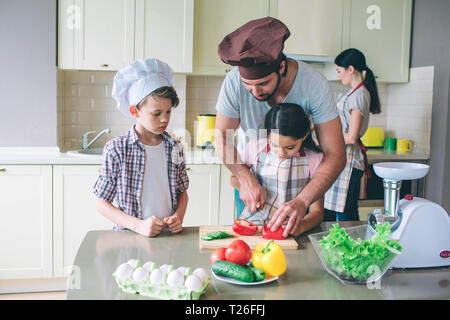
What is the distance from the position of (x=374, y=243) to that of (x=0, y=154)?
270 cm

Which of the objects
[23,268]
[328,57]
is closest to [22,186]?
[23,268]

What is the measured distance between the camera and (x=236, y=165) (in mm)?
1980

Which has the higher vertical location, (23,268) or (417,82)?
(417,82)

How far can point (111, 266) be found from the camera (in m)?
1.39

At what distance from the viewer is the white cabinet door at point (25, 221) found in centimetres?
316

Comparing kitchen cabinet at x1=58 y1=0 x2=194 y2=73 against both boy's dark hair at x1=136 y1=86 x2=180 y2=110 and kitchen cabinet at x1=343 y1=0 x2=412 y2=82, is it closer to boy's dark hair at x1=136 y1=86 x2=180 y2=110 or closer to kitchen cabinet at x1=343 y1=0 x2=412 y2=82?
kitchen cabinet at x1=343 y1=0 x2=412 y2=82

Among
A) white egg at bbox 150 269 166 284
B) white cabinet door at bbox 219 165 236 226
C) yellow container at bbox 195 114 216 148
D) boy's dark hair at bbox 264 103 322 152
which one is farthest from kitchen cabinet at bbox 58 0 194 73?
white egg at bbox 150 269 166 284

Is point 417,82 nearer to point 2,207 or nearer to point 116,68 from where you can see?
point 116,68

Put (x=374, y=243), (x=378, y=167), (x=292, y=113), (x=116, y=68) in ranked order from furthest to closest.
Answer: (x=116, y=68) → (x=292, y=113) → (x=378, y=167) → (x=374, y=243)

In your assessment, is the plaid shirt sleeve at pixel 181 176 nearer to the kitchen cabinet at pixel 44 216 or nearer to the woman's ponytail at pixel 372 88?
the kitchen cabinet at pixel 44 216

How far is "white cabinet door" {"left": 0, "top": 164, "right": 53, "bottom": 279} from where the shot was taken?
10.4 ft

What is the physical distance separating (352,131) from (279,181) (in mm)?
1378

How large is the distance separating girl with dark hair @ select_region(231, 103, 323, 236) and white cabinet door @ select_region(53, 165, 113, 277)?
1492 mm

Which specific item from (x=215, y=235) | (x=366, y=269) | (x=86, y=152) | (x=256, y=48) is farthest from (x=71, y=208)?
(x=366, y=269)
